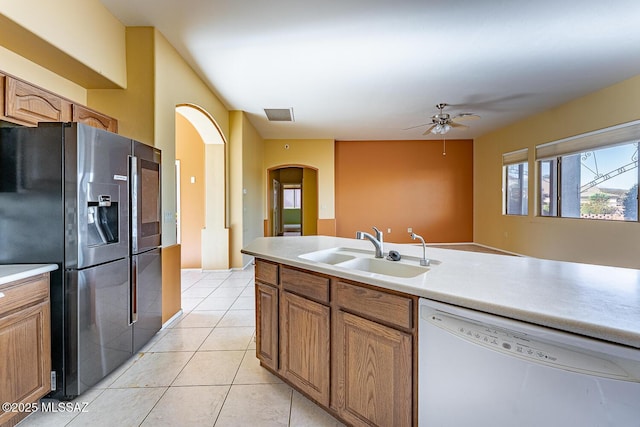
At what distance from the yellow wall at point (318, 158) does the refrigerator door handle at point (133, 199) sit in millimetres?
4938

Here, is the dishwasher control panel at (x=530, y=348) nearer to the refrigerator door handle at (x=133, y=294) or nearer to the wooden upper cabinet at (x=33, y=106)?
the refrigerator door handle at (x=133, y=294)

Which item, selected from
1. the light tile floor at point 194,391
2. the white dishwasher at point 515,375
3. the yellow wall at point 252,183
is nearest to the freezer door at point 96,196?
the light tile floor at point 194,391

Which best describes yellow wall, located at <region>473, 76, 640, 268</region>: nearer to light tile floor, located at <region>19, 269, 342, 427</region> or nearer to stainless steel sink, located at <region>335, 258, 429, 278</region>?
stainless steel sink, located at <region>335, 258, 429, 278</region>

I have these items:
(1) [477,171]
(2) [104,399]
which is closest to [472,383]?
(2) [104,399]

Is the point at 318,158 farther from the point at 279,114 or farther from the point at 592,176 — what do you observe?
the point at 592,176

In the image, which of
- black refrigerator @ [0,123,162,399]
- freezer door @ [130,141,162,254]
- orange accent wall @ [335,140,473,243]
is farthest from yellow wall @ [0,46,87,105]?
orange accent wall @ [335,140,473,243]

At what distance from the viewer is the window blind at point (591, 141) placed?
3936mm

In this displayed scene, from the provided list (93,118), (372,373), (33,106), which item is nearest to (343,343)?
(372,373)

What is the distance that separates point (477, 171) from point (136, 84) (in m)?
7.61

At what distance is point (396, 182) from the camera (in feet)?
25.0

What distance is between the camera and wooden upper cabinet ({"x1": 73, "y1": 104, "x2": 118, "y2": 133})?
2318mm

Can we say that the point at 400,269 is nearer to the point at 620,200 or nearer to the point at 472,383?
the point at 472,383

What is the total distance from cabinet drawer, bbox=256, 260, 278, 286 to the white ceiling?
7.00 ft

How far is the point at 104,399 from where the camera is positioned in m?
1.79
